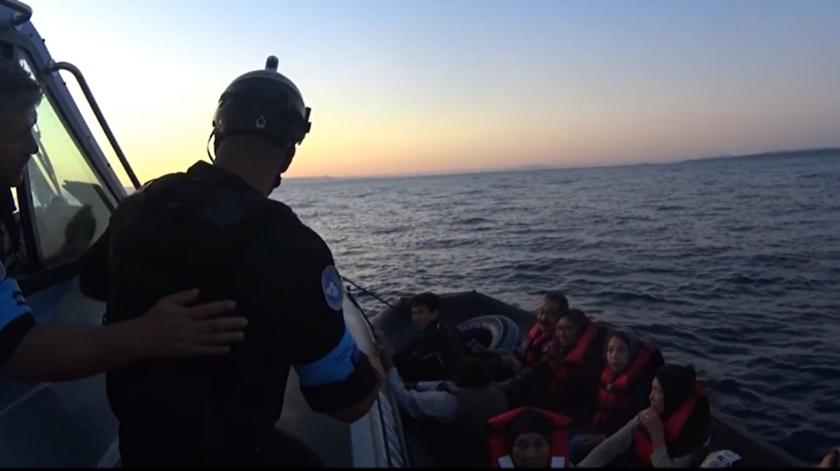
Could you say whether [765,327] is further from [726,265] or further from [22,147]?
[22,147]

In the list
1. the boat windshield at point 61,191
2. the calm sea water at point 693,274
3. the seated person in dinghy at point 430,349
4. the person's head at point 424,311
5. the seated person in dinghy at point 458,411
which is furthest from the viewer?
the calm sea water at point 693,274

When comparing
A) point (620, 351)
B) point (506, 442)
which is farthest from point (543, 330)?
point (506, 442)

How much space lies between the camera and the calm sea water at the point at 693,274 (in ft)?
23.5

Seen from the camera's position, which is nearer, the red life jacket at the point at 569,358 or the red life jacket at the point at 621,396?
the red life jacket at the point at 621,396

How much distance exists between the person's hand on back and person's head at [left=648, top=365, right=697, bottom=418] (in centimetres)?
350

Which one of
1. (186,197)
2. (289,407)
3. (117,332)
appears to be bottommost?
(289,407)

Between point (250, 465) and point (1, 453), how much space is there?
0.86 meters

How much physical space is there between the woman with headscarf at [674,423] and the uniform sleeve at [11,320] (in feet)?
11.4

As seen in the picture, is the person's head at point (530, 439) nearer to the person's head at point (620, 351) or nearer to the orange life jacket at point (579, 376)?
the person's head at point (620, 351)

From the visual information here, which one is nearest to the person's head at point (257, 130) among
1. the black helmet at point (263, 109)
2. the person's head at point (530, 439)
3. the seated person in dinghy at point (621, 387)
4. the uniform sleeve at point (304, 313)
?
the black helmet at point (263, 109)

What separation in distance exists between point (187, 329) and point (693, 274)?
42.2 ft

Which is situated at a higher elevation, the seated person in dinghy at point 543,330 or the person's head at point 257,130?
the person's head at point 257,130

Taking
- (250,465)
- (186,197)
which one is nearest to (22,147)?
(186,197)

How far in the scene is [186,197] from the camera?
1.48 m
